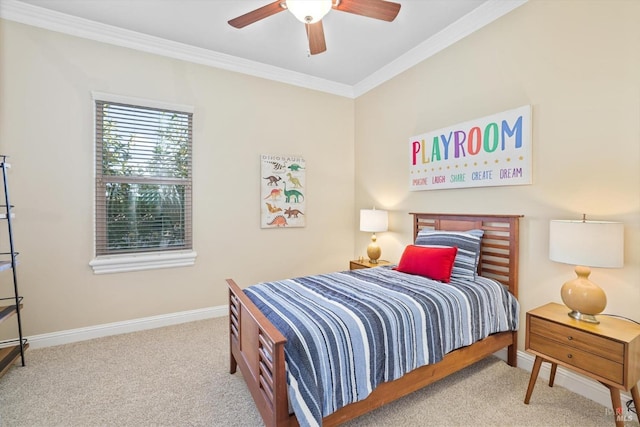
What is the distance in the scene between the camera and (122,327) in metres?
2.96

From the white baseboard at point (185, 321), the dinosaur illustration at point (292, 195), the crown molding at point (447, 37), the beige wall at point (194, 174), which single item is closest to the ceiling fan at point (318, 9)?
the crown molding at point (447, 37)

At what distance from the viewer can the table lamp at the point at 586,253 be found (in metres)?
1.67

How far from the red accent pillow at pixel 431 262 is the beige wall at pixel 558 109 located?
0.58m

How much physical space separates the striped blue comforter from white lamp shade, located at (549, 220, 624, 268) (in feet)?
2.05

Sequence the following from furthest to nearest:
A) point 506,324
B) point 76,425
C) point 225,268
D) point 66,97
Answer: point 225,268
point 66,97
point 506,324
point 76,425

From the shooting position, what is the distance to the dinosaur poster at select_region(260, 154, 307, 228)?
366 cm

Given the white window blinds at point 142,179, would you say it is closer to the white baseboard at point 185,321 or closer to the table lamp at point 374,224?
the white baseboard at point 185,321

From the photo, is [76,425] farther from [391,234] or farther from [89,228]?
[391,234]

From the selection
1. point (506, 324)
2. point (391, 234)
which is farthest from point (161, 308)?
point (506, 324)

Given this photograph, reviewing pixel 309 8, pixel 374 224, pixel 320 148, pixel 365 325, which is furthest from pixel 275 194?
pixel 365 325

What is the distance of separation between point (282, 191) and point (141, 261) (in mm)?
1696

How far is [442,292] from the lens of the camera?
6.77 ft

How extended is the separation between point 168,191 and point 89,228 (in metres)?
0.76

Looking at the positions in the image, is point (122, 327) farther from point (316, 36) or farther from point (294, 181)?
point (316, 36)
